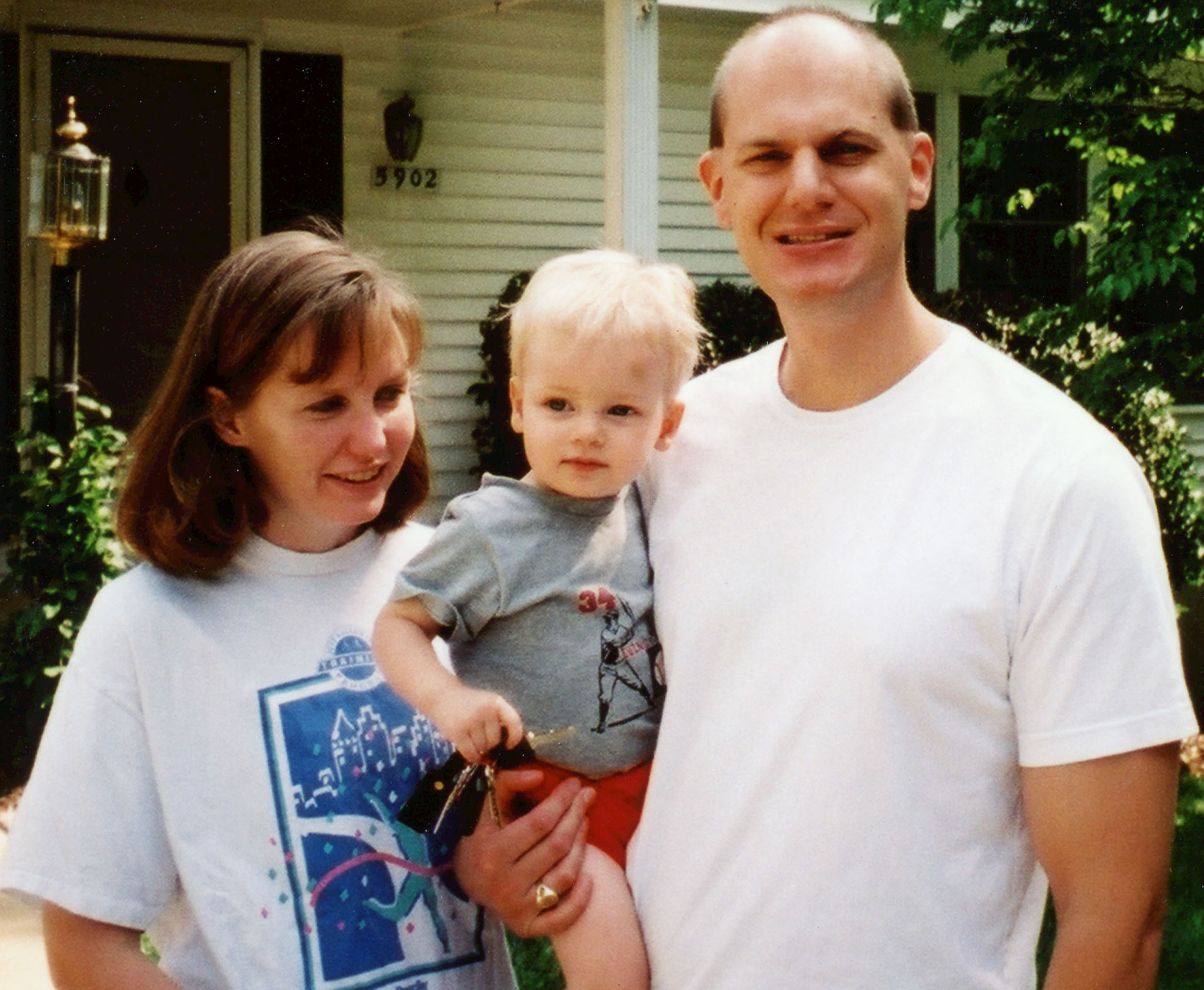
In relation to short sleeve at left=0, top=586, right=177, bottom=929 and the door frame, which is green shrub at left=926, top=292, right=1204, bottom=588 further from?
short sleeve at left=0, top=586, right=177, bottom=929

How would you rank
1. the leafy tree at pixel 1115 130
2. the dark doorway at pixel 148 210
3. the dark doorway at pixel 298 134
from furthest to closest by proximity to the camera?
the dark doorway at pixel 298 134 < the dark doorway at pixel 148 210 < the leafy tree at pixel 1115 130

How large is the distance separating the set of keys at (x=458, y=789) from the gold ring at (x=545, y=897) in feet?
0.43

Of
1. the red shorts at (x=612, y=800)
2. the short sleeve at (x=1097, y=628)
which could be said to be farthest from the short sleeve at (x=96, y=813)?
the short sleeve at (x=1097, y=628)

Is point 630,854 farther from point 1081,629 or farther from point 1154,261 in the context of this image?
point 1154,261

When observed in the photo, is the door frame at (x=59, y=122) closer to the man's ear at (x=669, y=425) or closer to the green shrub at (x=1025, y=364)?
the green shrub at (x=1025, y=364)

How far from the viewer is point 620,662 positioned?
2266 millimetres

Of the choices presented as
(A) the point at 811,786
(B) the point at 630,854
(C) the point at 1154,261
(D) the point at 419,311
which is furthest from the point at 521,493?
(C) the point at 1154,261

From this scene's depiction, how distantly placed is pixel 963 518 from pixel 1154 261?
4781mm

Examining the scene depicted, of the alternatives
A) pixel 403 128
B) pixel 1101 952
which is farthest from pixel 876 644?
pixel 403 128

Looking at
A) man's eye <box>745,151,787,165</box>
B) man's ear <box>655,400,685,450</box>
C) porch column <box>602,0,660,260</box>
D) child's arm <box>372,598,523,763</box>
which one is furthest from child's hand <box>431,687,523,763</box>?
porch column <box>602,0,660,260</box>

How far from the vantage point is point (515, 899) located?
211 cm

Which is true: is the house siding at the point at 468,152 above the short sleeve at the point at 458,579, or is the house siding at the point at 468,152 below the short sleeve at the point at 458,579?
above

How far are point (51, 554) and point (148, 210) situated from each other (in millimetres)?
2766

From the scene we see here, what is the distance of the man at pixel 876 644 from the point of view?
5.69ft
